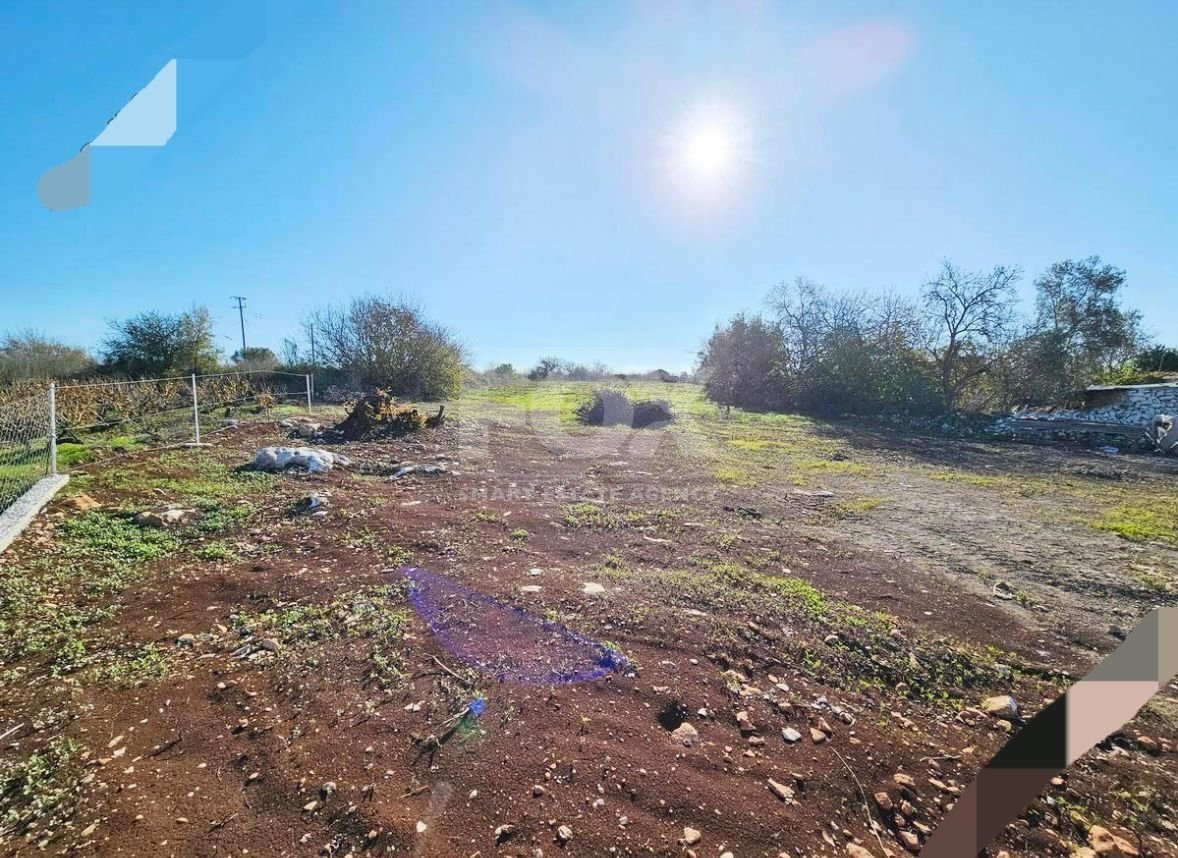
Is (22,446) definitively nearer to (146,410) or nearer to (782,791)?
(146,410)

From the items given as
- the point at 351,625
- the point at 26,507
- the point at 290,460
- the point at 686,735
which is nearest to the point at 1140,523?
the point at 686,735

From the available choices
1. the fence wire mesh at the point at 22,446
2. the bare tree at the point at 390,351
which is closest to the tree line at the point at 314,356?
the bare tree at the point at 390,351

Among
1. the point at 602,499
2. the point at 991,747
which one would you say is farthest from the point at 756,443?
the point at 991,747

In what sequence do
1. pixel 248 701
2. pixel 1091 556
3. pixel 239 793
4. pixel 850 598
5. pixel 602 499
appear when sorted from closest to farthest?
pixel 239 793 < pixel 248 701 < pixel 850 598 < pixel 1091 556 < pixel 602 499

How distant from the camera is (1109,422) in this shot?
1159cm

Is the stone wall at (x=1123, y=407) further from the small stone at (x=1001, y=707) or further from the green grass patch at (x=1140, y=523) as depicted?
the small stone at (x=1001, y=707)

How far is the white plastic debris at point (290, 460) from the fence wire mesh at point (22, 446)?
1.93 metres

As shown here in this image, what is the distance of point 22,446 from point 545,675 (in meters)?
7.04

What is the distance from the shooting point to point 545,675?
2.16 m

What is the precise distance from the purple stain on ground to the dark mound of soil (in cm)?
999

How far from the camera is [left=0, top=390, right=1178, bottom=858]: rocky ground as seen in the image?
148 centimetres

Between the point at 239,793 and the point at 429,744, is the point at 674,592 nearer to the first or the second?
the point at 429,744

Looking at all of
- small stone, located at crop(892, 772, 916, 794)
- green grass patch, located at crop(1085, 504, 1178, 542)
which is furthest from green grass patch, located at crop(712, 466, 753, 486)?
small stone, located at crop(892, 772, 916, 794)

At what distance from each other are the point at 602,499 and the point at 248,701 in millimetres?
Answer: 3838
